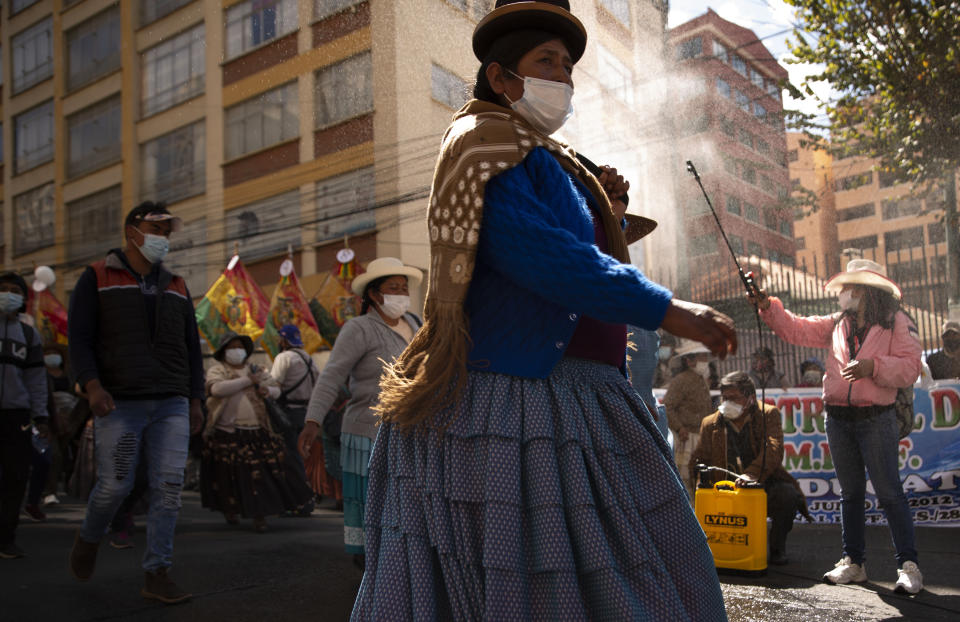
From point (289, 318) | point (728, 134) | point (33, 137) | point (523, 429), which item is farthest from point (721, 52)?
point (33, 137)

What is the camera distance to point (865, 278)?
204 inches

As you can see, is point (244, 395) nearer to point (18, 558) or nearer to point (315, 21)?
point (18, 558)

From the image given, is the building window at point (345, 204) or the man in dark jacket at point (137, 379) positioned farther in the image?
the building window at point (345, 204)

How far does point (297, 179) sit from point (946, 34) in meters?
12.8

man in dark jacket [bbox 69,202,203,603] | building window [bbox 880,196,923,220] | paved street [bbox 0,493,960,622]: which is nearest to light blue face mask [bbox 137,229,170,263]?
man in dark jacket [bbox 69,202,203,603]

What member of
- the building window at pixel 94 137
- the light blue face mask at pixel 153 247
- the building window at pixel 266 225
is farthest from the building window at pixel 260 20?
the light blue face mask at pixel 153 247

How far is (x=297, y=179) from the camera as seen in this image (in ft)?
63.5

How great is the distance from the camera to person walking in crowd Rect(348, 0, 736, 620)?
172cm

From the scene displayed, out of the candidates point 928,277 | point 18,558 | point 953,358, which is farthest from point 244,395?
point 928,277

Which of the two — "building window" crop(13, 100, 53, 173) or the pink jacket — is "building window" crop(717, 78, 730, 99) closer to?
the pink jacket

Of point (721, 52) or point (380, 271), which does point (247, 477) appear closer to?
point (380, 271)

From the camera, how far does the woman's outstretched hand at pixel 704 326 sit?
1627 millimetres

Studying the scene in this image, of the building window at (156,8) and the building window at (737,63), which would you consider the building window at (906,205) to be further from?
the building window at (156,8)

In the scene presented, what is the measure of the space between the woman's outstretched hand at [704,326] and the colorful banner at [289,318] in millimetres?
12680
